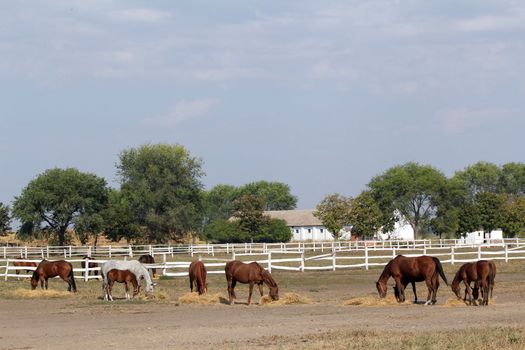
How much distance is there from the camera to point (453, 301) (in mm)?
24406

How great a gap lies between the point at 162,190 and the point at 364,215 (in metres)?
20.1

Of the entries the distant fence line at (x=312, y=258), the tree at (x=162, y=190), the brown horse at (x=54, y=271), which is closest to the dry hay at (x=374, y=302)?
the distant fence line at (x=312, y=258)

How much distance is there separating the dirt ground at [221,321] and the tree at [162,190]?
5866cm

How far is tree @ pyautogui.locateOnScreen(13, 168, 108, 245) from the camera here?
3511 inches

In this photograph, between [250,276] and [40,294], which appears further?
[40,294]

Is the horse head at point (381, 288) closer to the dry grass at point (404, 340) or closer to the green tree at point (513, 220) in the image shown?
the dry grass at point (404, 340)

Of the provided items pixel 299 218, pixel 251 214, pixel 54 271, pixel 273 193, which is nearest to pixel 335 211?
pixel 251 214

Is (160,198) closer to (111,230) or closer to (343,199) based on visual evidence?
(111,230)

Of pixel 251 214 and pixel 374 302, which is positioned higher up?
pixel 251 214

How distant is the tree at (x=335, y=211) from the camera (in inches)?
3713

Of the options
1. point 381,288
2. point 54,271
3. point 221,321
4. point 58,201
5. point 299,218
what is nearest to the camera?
point 221,321

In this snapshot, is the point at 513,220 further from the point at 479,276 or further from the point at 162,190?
the point at 479,276

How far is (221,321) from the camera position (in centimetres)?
2175

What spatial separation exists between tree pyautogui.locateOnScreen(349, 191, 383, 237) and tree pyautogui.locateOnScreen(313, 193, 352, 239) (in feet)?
1.99
